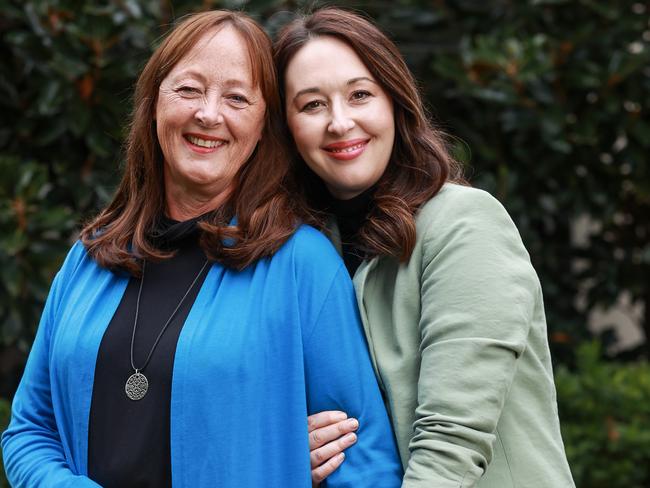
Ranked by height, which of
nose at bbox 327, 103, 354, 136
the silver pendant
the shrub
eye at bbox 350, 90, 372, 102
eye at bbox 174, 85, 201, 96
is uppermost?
eye at bbox 174, 85, 201, 96

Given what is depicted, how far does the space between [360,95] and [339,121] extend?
119mm

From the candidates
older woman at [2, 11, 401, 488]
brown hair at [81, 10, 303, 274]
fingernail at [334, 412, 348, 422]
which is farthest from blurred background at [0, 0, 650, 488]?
fingernail at [334, 412, 348, 422]

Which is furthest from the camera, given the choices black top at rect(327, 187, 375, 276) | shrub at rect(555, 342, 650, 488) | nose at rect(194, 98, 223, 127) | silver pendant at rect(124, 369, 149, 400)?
shrub at rect(555, 342, 650, 488)

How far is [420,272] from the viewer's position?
7.50ft

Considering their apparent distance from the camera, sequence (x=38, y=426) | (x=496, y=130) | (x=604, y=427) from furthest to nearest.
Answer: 1. (x=496, y=130)
2. (x=604, y=427)
3. (x=38, y=426)

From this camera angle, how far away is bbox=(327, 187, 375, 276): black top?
100 inches

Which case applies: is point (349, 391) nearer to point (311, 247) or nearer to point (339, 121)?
point (311, 247)

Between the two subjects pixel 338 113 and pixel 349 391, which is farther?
pixel 338 113

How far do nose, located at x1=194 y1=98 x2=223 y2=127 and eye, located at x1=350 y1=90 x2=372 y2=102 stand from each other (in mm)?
352

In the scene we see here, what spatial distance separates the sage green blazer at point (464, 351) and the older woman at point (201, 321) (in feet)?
0.29

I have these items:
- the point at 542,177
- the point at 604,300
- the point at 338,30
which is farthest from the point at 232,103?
the point at 604,300

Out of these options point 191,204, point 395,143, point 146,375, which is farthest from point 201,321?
point 395,143

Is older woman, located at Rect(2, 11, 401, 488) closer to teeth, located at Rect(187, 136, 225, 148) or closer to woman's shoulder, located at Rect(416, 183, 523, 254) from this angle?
teeth, located at Rect(187, 136, 225, 148)

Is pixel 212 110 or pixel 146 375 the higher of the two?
pixel 212 110
